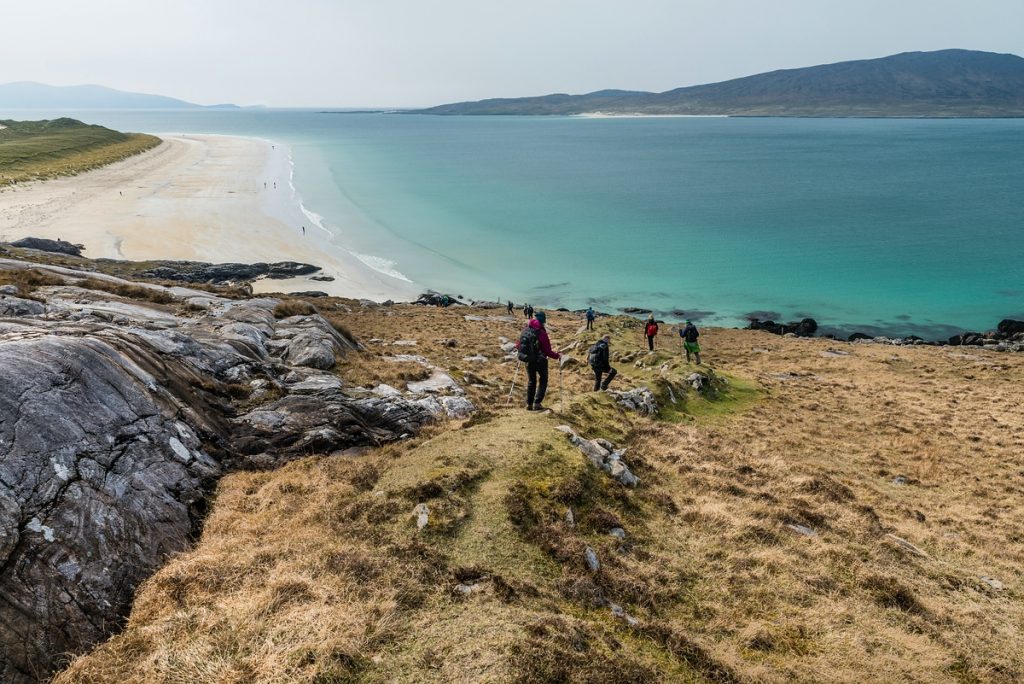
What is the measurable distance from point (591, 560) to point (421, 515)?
342cm

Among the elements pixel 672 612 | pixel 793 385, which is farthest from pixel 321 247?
pixel 672 612

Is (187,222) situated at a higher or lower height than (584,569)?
higher

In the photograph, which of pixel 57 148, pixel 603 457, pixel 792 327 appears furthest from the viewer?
pixel 57 148

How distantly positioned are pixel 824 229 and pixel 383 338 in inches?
3451

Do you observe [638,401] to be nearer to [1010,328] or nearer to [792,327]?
[792,327]

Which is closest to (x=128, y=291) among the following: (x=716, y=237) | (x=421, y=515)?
(x=421, y=515)

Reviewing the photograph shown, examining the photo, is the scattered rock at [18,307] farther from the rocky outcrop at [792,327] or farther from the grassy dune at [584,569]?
the rocky outcrop at [792,327]

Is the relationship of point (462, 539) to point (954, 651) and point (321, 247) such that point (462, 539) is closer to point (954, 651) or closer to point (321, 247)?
point (954, 651)

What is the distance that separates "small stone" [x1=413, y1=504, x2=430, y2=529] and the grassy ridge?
412 feet

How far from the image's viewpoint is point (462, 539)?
9961mm

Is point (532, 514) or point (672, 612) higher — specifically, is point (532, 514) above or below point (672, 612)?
above

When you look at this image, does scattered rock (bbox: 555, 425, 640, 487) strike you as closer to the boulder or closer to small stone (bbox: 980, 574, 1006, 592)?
small stone (bbox: 980, 574, 1006, 592)

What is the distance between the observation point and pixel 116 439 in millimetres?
10359

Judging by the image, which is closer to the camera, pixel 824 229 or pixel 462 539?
pixel 462 539
